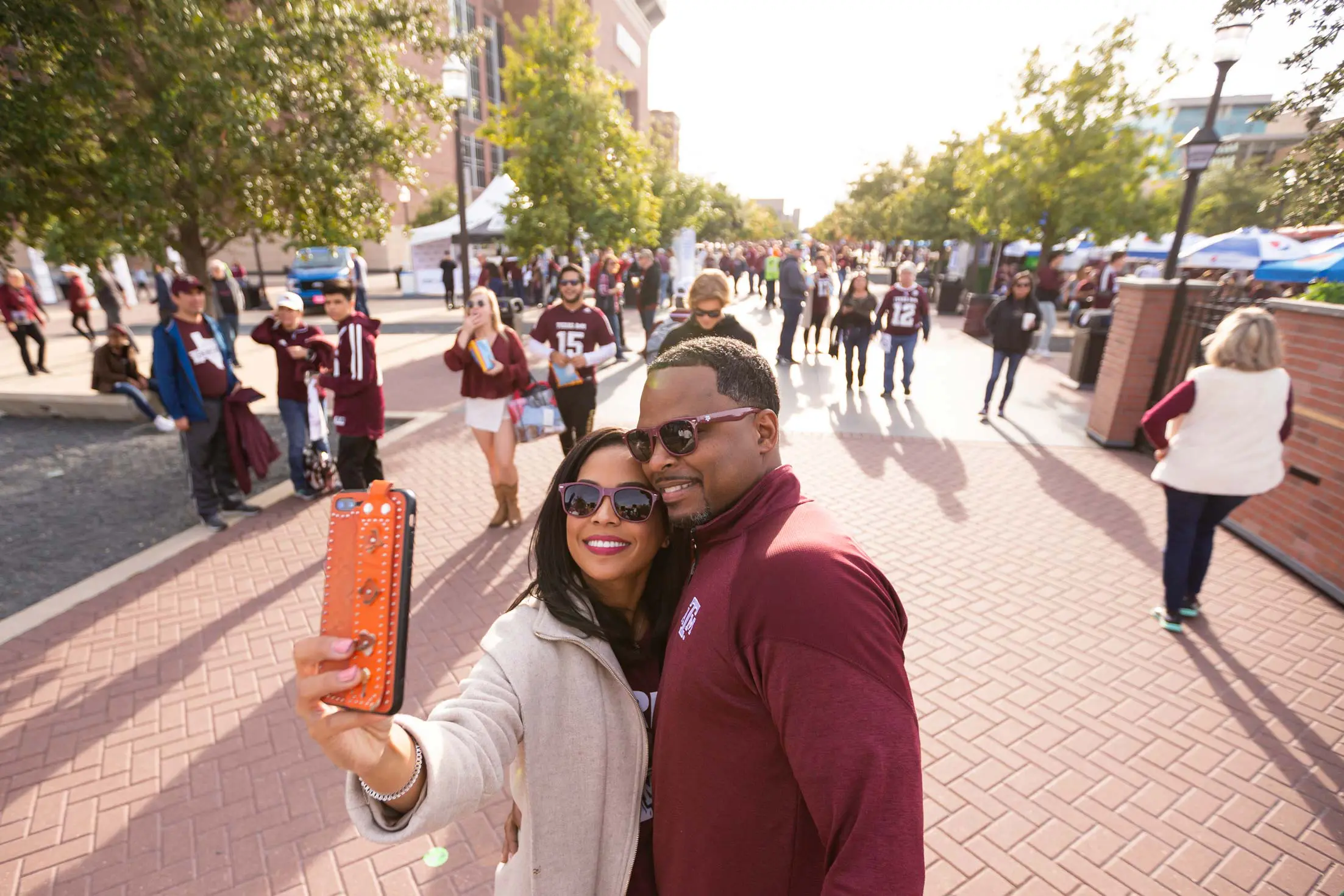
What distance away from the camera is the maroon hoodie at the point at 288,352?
614 cm

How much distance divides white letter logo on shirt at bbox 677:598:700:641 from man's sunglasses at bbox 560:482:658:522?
316 millimetres

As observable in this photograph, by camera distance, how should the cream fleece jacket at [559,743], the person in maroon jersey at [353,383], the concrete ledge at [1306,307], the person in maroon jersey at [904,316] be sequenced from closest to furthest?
1. the cream fleece jacket at [559,743]
2. the concrete ledge at [1306,307]
3. the person in maroon jersey at [353,383]
4. the person in maroon jersey at [904,316]

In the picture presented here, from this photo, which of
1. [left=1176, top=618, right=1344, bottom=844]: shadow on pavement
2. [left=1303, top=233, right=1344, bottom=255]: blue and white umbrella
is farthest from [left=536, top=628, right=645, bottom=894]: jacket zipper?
[left=1303, top=233, right=1344, bottom=255]: blue and white umbrella

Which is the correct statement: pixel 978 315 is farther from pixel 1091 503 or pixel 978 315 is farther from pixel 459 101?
pixel 459 101

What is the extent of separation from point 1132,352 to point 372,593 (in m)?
9.08

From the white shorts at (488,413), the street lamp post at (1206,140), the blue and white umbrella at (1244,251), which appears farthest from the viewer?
the blue and white umbrella at (1244,251)

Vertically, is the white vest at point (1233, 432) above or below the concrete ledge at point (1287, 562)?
above

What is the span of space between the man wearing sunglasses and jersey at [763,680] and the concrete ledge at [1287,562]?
5.57m

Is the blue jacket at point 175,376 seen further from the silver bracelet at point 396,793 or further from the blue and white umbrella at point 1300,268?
the blue and white umbrella at point 1300,268

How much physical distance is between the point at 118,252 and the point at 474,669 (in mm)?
7142

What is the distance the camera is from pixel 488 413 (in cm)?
568

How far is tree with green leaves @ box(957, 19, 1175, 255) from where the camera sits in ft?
49.5

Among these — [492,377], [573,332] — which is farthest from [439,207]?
[492,377]

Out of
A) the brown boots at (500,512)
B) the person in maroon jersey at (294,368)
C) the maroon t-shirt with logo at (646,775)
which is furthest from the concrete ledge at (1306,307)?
the person in maroon jersey at (294,368)
